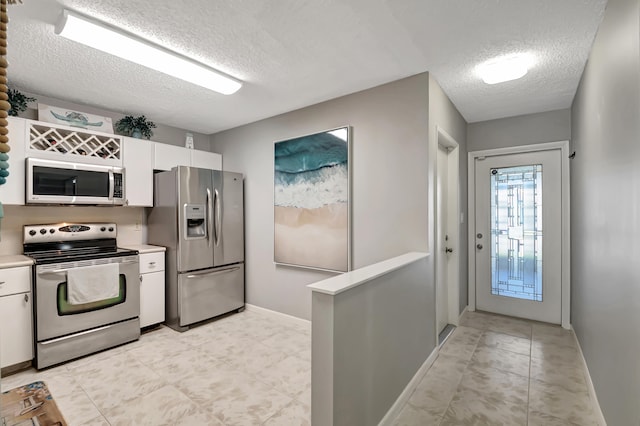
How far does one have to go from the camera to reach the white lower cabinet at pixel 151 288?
3322 mm

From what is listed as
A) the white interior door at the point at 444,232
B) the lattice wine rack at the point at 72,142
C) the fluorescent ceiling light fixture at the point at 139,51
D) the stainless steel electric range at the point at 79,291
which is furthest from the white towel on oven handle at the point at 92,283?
the white interior door at the point at 444,232

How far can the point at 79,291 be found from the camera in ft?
9.10

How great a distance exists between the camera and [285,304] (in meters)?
3.66

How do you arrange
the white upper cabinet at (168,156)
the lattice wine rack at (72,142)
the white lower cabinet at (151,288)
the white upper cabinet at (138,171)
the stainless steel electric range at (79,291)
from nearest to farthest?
the stainless steel electric range at (79,291)
the lattice wine rack at (72,142)
the white lower cabinet at (151,288)
the white upper cabinet at (138,171)
the white upper cabinet at (168,156)

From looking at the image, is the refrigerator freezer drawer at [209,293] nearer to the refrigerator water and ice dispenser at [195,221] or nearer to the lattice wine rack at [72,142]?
the refrigerator water and ice dispenser at [195,221]

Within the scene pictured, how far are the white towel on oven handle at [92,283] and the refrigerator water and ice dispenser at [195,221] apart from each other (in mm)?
753

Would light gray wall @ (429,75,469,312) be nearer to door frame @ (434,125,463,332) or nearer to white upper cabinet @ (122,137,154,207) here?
door frame @ (434,125,463,332)

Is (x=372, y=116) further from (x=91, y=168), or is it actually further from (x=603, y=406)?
(x=91, y=168)

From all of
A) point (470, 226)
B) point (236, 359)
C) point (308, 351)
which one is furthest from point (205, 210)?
point (470, 226)

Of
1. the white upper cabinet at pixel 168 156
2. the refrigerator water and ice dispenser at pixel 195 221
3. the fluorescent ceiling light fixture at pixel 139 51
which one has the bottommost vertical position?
the refrigerator water and ice dispenser at pixel 195 221

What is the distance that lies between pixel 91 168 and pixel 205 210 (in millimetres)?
1164

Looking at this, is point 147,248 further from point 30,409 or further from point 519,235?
point 519,235

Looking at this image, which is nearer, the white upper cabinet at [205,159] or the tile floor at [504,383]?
the tile floor at [504,383]

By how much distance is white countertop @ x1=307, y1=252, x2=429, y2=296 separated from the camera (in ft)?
4.85
